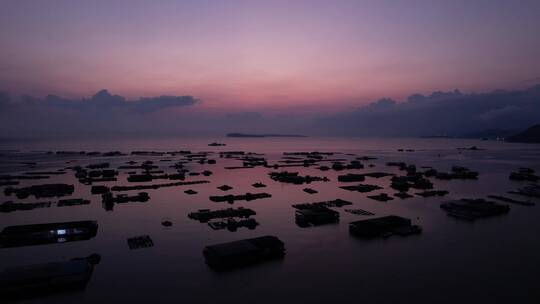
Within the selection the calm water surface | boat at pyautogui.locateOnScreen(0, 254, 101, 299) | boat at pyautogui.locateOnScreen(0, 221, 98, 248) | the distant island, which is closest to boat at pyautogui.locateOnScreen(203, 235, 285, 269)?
the calm water surface

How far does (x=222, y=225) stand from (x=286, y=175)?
65.7 ft

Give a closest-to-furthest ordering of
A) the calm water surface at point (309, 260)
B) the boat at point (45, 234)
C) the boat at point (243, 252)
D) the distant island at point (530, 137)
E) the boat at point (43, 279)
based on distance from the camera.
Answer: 1. the boat at point (43, 279)
2. the calm water surface at point (309, 260)
3. the boat at point (243, 252)
4. the boat at point (45, 234)
5. the distant island at point (530, 137)

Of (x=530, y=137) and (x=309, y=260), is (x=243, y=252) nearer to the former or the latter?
(x=309, y=260)

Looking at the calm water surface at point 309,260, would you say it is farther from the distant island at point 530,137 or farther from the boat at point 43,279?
the distant island at point 530,137

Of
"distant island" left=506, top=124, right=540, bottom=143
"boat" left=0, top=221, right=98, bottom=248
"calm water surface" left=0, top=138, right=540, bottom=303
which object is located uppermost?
"distant island" left=506, top=124, right=540, bottom=143

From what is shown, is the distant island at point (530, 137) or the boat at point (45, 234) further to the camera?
the distant island at point (530, 137)

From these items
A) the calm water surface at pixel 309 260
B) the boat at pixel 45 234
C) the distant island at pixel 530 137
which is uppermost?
the distant island at pixel 530 137

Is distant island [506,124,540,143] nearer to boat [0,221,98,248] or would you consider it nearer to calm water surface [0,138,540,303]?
calm water surface [0,138,540,303]

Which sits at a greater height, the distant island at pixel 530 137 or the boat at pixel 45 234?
the distant island at pixel 530 137

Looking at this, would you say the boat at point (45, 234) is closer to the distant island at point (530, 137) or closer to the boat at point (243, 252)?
the boat at point (243, 252)

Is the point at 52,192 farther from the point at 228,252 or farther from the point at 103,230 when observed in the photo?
the point at 228,252

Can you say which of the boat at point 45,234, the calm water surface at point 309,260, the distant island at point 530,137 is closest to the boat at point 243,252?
the calm water surface at point 309,260

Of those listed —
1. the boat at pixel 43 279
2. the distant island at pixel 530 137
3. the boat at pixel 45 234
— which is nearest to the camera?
the boat at pixel 43 279

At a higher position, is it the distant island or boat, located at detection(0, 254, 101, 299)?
the distant island
